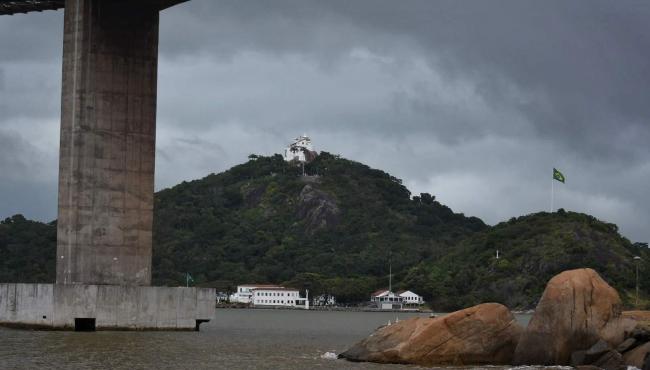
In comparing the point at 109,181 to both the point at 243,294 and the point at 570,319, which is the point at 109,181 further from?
the point at 243,294

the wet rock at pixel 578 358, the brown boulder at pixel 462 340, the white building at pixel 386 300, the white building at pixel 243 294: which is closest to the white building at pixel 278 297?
the white building at pixel 243 294

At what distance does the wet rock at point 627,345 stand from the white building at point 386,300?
452ft

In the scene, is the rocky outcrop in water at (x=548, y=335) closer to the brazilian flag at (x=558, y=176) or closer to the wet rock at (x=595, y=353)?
the wet rock at (x=595, y=353)

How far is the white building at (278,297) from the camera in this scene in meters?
186

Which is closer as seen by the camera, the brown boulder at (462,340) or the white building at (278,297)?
the brown boulder at (462,340)

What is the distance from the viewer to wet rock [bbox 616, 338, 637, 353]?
119 feet

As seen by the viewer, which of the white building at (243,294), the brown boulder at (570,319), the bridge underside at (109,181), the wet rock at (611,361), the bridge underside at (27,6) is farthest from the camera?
the white building at (243,294)

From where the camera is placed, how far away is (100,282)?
2249 inches

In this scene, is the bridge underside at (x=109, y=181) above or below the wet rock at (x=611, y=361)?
A: above

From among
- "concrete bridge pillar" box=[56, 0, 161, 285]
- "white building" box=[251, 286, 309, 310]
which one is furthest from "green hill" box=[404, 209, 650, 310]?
"concrete bridge pillar" box=[56, 0, 161, 285]

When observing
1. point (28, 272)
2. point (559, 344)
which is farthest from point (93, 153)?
point (28, 272)

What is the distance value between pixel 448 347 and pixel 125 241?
23.3 m

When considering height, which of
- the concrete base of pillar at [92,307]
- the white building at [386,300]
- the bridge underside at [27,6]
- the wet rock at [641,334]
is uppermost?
the bridge underside at [27,6]

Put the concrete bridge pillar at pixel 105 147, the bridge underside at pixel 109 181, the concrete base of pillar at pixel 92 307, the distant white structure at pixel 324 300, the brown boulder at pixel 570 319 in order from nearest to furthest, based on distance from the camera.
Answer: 1. the brown boulder at pixel 570 319
2. the concrete base of pillar at pixel 92 307
3. the bridge underside at pixel 109 181
4. the concrete bridge pillar at pixel 105 147
5. the distant white structure at pixel 324 300
